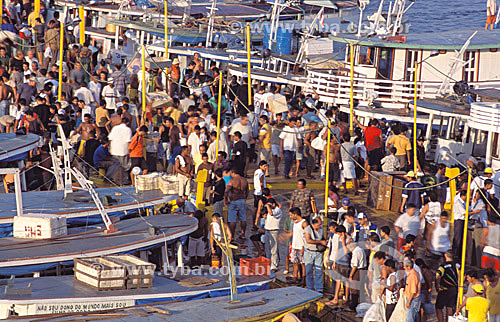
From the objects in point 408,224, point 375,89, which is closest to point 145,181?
point 408,224

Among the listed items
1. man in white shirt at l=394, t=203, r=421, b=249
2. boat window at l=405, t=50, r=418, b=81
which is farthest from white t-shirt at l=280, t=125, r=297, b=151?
boat window at l=405, t=50, r=418, b=81

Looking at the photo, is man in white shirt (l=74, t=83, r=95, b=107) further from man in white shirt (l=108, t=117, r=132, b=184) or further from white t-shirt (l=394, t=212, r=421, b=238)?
white t-shirt (l=394, t=212, r=421, b=238)

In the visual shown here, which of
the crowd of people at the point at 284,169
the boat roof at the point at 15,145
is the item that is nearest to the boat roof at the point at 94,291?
the crowd of people at the point at 284,169

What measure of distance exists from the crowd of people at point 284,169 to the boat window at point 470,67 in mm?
3448

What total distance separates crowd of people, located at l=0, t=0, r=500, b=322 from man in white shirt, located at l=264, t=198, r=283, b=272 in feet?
0.08

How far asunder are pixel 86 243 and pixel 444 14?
2824 inches

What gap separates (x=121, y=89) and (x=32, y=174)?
27.7ft

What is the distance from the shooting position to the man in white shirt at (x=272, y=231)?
1862 cm

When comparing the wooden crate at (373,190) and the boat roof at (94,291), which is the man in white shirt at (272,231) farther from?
the wooden crate at (373,190)

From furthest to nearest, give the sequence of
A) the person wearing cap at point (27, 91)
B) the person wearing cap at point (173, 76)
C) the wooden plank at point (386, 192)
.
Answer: the person wearing cap at point (173, 76), the person wearing cap at point (27, 91), the wooden plank at point (386, 192)

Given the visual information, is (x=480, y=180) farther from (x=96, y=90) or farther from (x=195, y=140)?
(x=96, y=90)

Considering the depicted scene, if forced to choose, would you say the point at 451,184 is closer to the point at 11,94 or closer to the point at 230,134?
the point at 230,134

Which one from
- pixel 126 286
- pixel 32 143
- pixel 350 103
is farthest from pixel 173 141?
pixel 126 286

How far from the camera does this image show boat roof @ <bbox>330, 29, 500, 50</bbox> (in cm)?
2884
